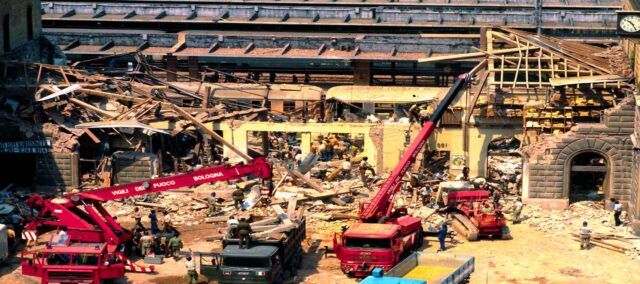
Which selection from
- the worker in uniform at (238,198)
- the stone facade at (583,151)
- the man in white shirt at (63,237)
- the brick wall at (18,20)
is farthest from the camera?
the brick wall at (18,20)

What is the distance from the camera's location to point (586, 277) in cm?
4756

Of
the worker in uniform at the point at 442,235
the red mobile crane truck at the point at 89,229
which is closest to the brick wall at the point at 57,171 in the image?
the red mobile crane truck at the point at 89,229

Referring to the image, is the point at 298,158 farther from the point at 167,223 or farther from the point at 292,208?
the point at 167,223

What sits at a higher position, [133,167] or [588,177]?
[133,167]

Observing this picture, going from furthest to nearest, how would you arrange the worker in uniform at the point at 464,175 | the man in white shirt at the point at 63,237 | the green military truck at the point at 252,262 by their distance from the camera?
the worker in uniform at the point at 464,175
the man in white shirt at the point at 63,237
the green military truck at the point at 252,262

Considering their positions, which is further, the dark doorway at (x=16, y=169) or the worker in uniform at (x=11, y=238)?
the dark doorway at (x=16, y=169)

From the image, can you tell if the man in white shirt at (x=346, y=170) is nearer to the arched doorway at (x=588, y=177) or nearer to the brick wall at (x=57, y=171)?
the arched doorway at (x=588, y=177)

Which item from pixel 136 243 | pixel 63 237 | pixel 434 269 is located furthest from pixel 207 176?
pixel 434 269

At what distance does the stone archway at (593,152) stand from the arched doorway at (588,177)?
12cm

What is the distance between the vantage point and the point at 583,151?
56281 millimetres

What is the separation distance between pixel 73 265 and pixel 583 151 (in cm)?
2209

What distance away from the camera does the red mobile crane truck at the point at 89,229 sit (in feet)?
146

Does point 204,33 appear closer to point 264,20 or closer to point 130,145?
point 264,20

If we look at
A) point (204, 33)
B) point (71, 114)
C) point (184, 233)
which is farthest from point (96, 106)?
point (204, 33)
